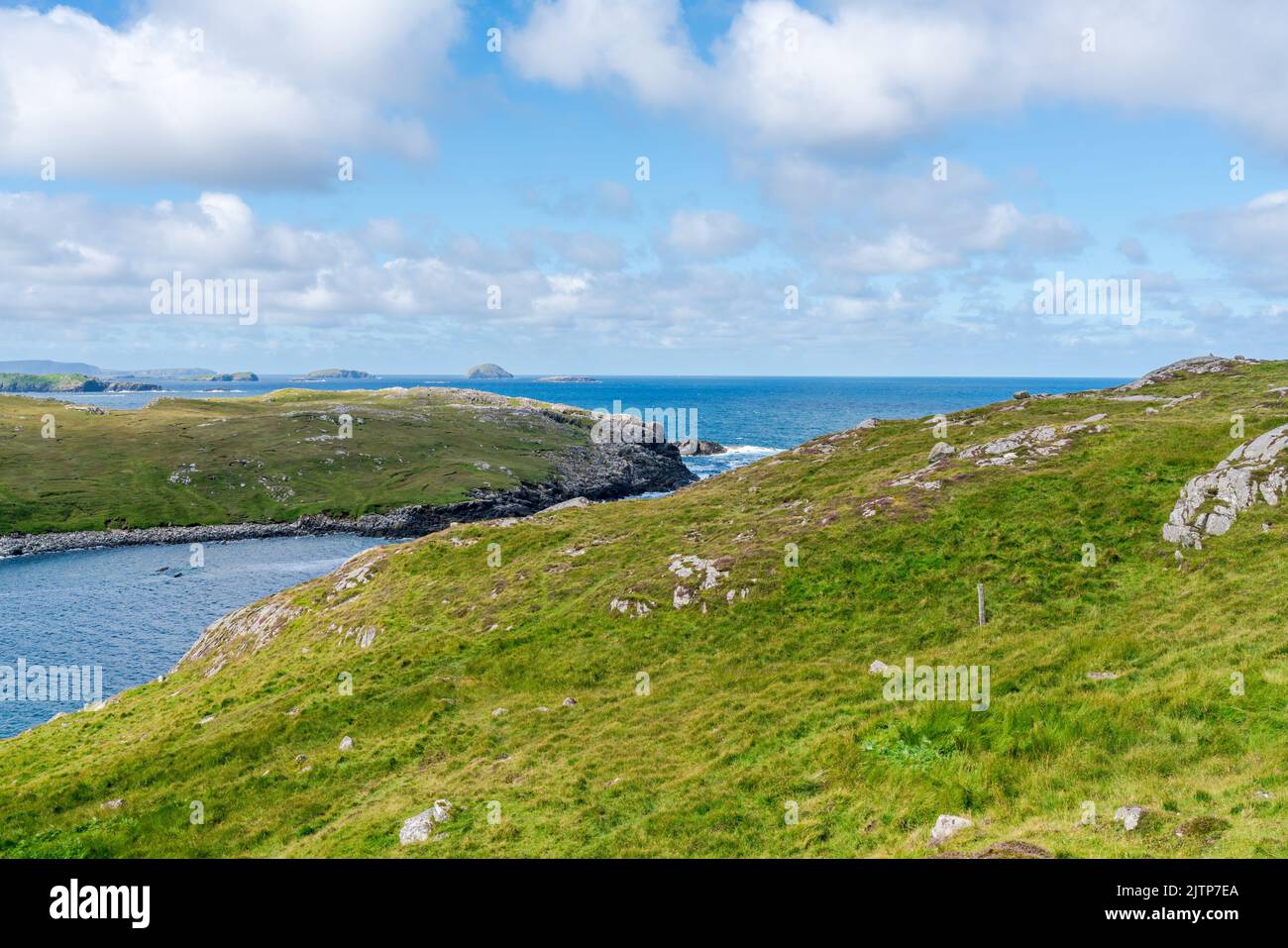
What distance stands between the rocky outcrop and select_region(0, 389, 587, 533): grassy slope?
11540 cm

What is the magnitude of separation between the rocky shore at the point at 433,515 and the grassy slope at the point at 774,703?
83.8 metres

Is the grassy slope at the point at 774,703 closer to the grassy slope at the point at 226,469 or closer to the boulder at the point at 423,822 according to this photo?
the boulder at the point at 423,822

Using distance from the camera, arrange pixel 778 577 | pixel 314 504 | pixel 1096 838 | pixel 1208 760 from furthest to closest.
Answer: pixel 314 504 < pixel 778 577 < pixel 1208 760 < pixel 1096 838

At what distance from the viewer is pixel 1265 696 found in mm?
20172

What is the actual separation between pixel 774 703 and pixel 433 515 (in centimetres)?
11679

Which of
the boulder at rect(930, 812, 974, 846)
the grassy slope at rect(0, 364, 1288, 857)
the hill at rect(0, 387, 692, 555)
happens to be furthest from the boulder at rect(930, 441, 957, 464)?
the hill at rect(0, 387, 692, 555)
